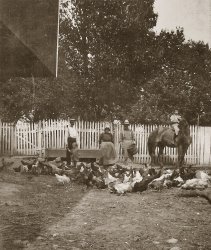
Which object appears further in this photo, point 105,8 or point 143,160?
point 105,8

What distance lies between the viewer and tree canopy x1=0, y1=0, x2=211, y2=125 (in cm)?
2300

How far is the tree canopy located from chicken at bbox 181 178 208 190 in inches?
534

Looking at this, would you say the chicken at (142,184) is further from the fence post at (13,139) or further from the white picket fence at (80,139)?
the fence post at (13,139)

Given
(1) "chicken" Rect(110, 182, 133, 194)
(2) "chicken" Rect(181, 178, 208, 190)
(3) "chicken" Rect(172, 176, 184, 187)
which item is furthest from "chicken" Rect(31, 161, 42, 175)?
(2) "chicken" Rect(181, 178, 208, 190)

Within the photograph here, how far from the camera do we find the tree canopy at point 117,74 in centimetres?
2300

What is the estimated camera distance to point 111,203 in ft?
26.8

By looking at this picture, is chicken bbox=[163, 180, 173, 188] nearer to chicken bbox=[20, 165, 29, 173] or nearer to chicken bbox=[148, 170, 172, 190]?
chicken bbox=[148, 170, 172, 190]

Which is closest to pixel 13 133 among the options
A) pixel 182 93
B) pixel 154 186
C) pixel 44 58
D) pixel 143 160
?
pixel 143 160

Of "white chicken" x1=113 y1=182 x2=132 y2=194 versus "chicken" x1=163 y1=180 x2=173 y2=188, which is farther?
"chicken" x1=163 y1=180 x2=173 y2=188

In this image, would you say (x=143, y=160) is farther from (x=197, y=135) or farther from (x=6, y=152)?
(x=6, y=152)

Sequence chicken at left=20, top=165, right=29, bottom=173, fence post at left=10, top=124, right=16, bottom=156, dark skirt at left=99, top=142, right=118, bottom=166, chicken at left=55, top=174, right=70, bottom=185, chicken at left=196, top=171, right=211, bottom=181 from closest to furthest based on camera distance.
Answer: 1. chicken at left=196, top=171, right=211, bottom=181
2. chicken at left=55, top=174, right=70, bottom=185
3. chicken at left=20, top=165, right=29, bottom=173
4. dark skirt at left=99, top=142, right=118, bottom=166
5. fence post at left=10, top=124, right=16, bottom=156

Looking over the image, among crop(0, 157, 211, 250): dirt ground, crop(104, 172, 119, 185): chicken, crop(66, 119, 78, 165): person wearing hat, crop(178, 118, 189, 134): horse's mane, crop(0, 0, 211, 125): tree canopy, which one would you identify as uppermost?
crop(0, 0, 211, 125): tree canopy

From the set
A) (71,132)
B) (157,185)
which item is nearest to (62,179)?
(157,185)

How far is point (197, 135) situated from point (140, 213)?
12.8m
